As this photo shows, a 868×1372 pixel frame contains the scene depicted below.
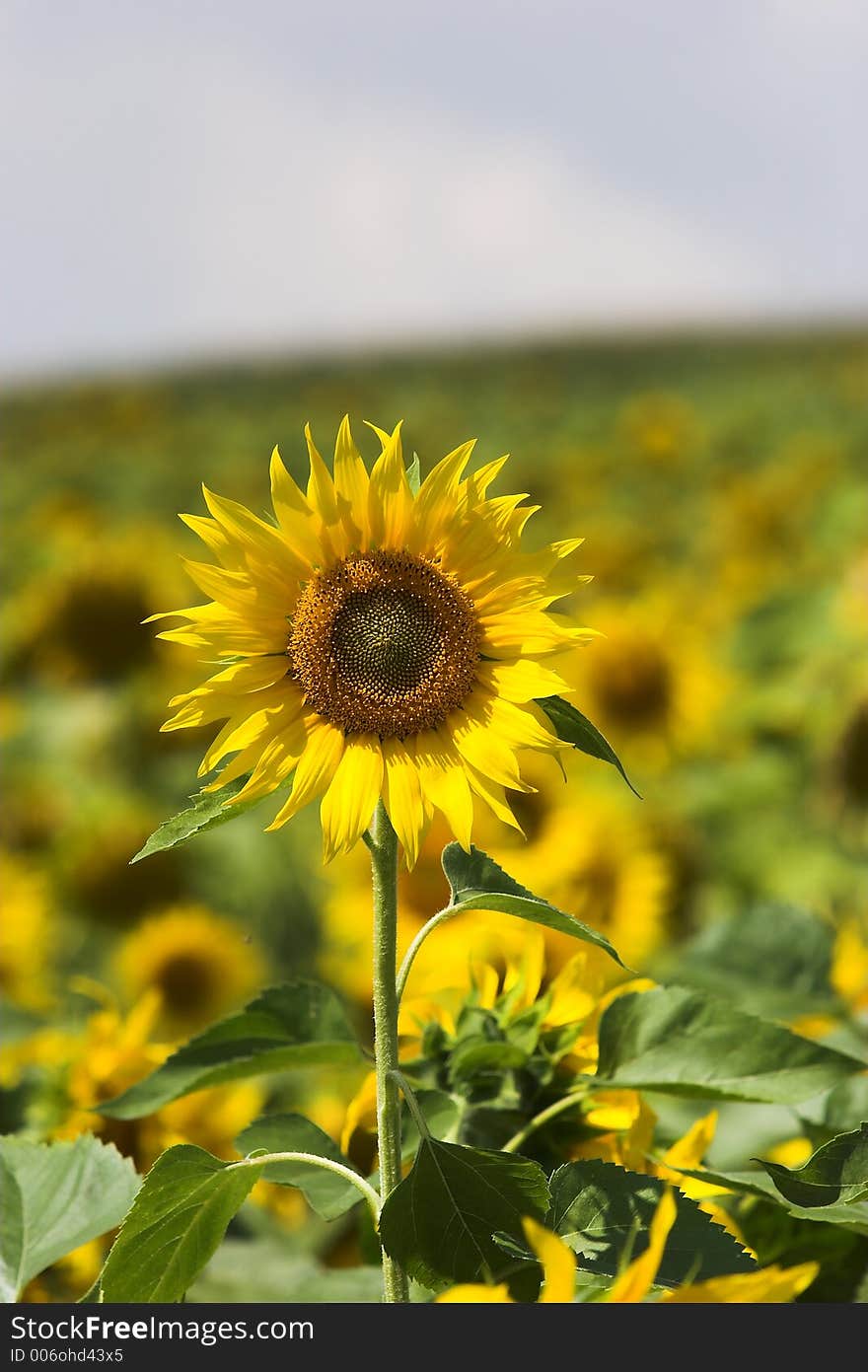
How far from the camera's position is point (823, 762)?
1314mm

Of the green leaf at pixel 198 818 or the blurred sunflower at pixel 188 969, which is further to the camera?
the blurred sunflower at pixel 188 969

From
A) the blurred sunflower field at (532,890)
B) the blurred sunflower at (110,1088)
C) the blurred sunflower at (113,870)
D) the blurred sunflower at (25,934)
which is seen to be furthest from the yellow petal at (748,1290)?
the blurred sunflower at (113,870)

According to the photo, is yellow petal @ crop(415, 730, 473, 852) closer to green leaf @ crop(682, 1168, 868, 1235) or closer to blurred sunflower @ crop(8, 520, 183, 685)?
green leaf @ crop(682, 1168, 868, 1235)

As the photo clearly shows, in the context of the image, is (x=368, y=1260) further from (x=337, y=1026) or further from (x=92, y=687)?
(x=92, y=687)

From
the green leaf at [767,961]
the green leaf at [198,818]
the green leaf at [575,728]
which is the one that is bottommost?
the green leaf at [767,961]

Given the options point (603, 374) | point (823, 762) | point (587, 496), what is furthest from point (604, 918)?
point (603, 374)

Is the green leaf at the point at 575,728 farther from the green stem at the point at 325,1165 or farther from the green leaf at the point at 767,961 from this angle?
the green leaf at the point at 767,961

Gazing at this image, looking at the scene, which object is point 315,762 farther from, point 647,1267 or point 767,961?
point 767,961

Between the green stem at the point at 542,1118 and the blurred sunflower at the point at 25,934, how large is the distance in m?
0.43

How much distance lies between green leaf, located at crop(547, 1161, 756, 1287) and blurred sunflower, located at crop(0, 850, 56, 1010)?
1.60 ft

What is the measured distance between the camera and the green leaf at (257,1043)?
1.28 ft

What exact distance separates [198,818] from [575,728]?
0.10 metres

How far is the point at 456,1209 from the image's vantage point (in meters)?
0.32

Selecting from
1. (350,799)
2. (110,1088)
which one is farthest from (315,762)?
(110,1088)
